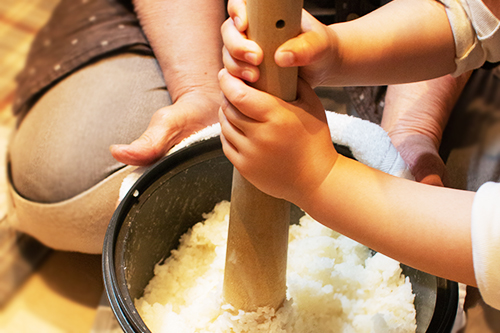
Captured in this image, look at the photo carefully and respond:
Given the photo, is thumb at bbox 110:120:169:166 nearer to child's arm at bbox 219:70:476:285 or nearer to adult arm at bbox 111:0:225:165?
adult arm at bbox 111:0:225:165

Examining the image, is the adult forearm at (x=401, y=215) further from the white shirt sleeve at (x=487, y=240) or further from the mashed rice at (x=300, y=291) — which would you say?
the mashed rice at (x=300, y=291)

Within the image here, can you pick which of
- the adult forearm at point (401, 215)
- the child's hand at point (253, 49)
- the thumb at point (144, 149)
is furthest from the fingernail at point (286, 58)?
the thumb at point (144, 149)

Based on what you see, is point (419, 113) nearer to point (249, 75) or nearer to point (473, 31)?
point (473, 31)

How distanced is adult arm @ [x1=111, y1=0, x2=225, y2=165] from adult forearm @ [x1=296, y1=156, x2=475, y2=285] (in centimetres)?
25

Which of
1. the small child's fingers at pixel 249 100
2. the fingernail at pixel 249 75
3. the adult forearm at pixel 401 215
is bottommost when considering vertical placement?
the adult forearm at pixel 401 215

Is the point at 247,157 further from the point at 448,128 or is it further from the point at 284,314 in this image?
the point at 448,128

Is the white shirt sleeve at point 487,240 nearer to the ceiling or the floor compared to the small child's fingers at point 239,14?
nearer to the floor

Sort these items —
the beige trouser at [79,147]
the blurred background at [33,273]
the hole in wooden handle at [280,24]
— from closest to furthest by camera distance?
the hole in wooden handle at [280,24], the blurred background at [33,273], the beige trouser at [79,147]

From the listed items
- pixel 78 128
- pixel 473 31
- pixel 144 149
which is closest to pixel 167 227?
pixel 144 149

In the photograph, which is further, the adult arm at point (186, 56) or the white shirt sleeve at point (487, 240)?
the adult arm at point (186, 56)

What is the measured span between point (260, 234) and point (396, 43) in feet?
0.86

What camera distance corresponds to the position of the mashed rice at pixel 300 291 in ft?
1.48

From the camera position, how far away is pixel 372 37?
0.46 metres

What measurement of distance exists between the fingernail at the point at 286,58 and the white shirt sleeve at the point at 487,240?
185 mm
